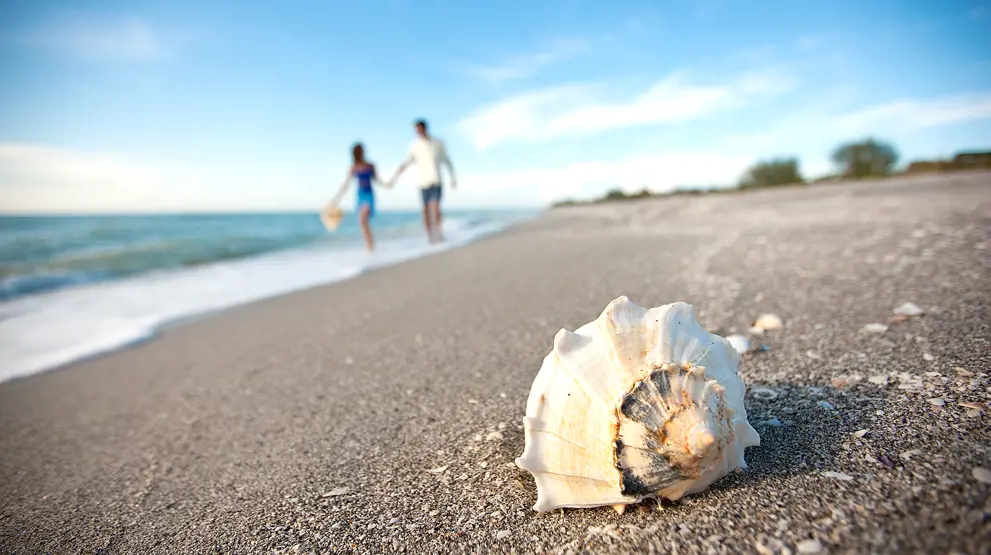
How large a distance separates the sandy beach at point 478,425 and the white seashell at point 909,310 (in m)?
0.06

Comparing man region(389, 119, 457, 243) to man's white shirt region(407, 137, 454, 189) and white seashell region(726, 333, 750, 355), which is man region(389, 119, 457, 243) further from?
white seashell region(726, 333, 750, 355)

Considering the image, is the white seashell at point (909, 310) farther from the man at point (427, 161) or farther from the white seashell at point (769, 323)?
the man at point (427, 161)

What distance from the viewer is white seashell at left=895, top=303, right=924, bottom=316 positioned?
2408 mm

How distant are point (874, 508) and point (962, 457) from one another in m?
0.30

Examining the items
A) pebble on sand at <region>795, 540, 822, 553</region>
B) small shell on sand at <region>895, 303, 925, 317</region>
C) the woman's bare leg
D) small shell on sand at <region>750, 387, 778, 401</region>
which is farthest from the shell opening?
the woman's bare leg

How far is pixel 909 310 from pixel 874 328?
0.32 m

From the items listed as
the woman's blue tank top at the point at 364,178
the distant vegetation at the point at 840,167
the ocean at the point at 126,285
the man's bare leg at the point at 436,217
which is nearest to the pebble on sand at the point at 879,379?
the ocean at the point at 126,285

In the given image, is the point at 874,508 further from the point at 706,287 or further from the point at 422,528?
the point at 706,287

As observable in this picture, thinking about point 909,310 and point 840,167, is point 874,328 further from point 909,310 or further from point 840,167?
point 840,167

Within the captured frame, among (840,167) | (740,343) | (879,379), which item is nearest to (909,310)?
(740,343)

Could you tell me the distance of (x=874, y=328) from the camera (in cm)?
232

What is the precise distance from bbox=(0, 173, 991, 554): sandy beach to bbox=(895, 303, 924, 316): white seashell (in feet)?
0.19

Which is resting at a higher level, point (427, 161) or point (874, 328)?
point (427, 161)

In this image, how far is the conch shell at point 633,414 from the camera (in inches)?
46.3
